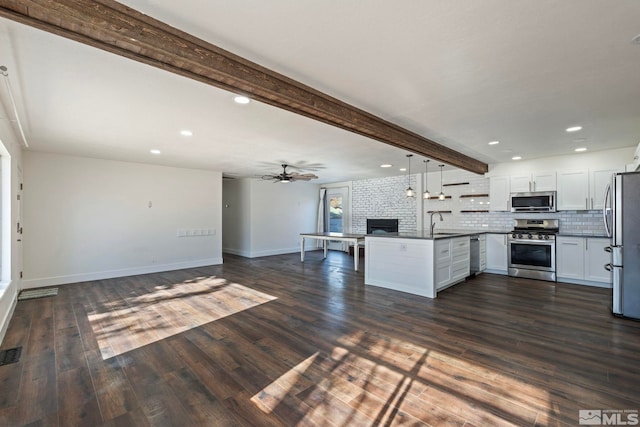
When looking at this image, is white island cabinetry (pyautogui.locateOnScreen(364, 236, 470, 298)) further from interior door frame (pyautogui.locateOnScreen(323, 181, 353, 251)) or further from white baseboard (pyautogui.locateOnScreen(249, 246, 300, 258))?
interior door frame (pyautogui.locateOnScreen(323, 181, 353, 251))

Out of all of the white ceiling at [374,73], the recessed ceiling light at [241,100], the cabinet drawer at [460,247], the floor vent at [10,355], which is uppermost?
the white ceiling at [374,73]

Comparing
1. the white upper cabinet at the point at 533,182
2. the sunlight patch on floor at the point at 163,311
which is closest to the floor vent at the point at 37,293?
the sunlight patch on floor at the point at 163,311

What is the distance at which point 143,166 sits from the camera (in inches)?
250

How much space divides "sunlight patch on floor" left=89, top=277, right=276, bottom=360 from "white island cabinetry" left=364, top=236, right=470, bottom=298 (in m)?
1.94

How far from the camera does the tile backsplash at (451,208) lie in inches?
226

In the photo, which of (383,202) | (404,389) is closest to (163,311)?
(404,389)

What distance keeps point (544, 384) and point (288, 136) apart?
383 cm

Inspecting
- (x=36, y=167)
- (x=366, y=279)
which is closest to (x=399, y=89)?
(x=366, y=279)

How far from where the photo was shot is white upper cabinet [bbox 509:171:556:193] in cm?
576

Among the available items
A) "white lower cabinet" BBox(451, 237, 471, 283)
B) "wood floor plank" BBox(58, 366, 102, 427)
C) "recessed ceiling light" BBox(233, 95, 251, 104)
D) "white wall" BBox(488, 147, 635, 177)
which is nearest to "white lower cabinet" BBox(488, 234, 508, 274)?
"white lower cabinet" BBox(451, 237, 471, 283)

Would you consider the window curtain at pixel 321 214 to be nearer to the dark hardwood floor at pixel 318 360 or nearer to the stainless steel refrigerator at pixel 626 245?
the dark hardwood floor at pixel 318 360

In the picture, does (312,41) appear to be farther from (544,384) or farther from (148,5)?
(544,384)

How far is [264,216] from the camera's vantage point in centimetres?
897

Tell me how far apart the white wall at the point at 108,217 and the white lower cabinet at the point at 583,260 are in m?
7.72
